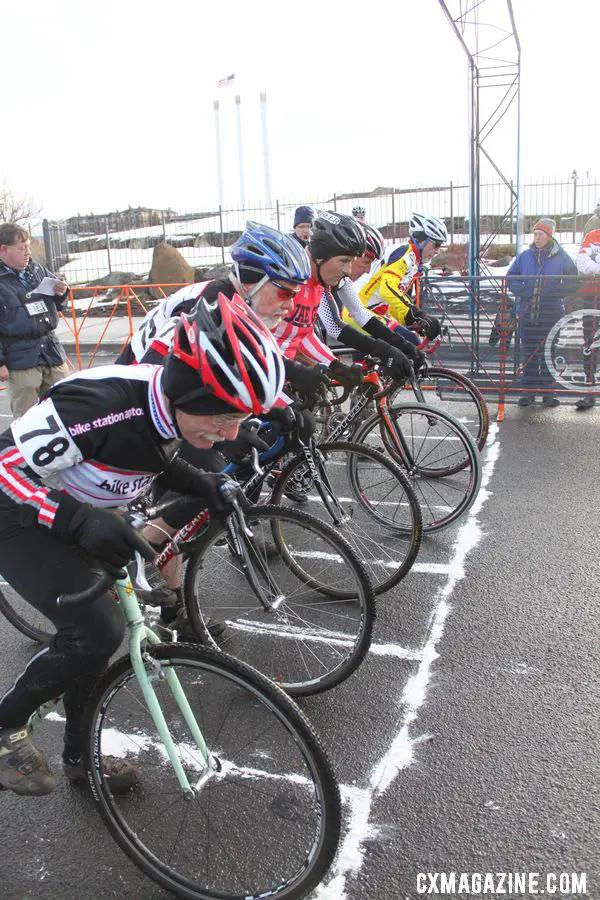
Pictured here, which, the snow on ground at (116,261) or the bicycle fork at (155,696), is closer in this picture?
the bicycle fork at (155,696)

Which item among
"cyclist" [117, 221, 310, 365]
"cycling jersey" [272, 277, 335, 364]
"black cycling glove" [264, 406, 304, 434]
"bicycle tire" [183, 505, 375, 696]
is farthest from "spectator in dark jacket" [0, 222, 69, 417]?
"bicycle tire" [183, 505, 375, 696]

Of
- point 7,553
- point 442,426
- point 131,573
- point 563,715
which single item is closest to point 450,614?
point 563,715

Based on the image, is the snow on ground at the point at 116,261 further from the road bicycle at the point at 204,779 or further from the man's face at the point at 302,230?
the road bicycle at the point at 204,779

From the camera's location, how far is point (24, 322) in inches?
249

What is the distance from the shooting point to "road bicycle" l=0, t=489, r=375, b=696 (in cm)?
340

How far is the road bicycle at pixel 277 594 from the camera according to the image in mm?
3396

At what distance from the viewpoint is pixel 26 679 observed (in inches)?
95.9

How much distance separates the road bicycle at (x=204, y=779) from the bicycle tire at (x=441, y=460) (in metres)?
2.65

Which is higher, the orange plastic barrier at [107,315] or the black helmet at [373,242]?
the black helmet at [373,242]

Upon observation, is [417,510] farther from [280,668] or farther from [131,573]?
[131,573]

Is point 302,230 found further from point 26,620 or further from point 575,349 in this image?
point 26,620

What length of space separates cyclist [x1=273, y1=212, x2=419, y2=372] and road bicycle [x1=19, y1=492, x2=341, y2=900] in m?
2.61

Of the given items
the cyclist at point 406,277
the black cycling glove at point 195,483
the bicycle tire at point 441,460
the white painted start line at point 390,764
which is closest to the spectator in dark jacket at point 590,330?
the cyclist at point 406,277

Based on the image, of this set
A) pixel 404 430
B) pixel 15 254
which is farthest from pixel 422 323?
pixel 15 254
